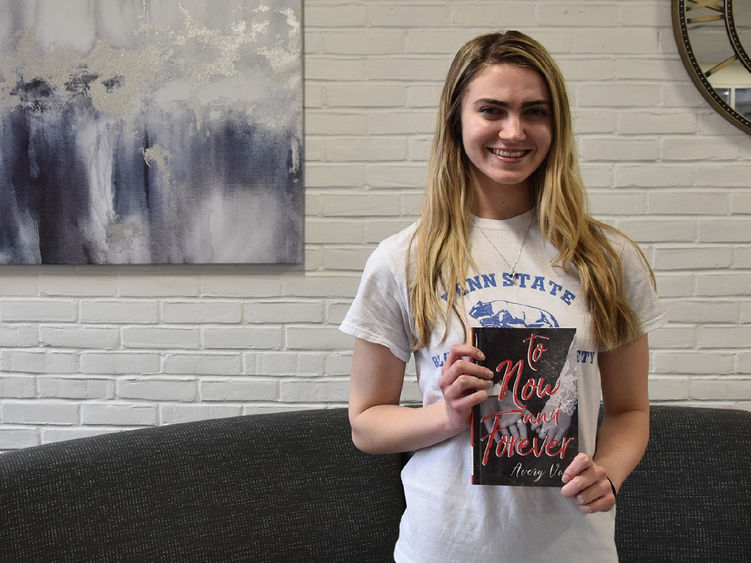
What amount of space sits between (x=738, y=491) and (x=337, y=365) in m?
1.11

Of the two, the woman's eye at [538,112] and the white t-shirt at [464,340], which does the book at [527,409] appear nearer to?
the white t-shirt at [464,340]

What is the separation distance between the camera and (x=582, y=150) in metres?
2.13

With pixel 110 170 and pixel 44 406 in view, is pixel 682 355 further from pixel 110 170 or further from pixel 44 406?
pixel 44 406

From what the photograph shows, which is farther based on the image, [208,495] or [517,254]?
[208,495]

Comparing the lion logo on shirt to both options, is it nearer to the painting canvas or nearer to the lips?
the lips

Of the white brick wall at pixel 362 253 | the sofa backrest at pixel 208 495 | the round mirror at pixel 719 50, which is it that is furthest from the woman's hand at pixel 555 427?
the round mirror at pixel 719 50

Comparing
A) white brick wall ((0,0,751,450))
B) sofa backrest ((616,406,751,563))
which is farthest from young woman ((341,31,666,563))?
white brick wall ((0,0,751,450))

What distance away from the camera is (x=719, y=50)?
2.06m

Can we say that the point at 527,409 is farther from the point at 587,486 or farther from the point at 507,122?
the point at 507,122

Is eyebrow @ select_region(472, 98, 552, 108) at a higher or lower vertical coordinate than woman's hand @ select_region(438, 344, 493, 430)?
higher

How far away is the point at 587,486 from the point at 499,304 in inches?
10.8

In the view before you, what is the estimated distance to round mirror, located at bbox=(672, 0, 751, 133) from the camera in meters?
2.04

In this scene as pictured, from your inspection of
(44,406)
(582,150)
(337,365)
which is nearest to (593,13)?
(582,150)

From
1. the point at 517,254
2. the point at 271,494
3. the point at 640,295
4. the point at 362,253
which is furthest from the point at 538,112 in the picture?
the point at 362,253
